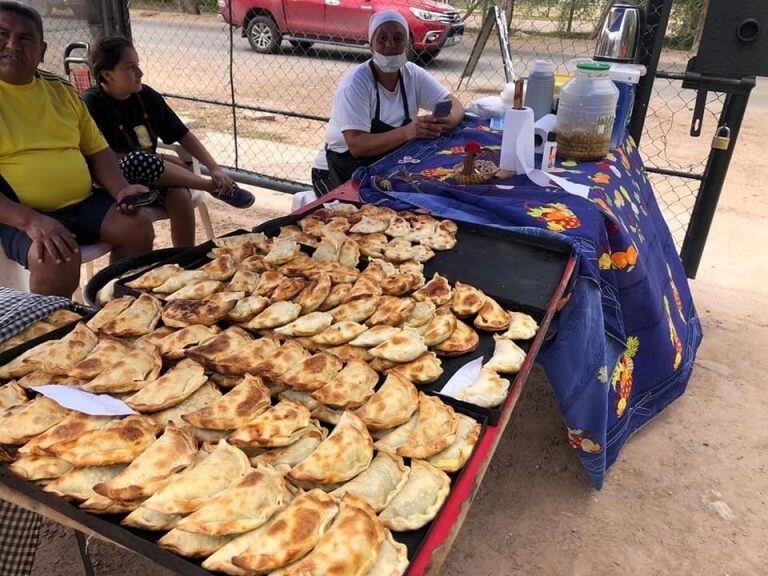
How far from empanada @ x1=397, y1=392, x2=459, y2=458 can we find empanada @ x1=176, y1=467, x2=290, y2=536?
28cm

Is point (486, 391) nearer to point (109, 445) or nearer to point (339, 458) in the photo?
point (339, 458)

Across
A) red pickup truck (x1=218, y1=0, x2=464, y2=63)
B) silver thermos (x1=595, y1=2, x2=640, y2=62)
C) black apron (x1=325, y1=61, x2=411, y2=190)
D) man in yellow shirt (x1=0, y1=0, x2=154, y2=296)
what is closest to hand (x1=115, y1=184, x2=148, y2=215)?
man in yellow shirt (x1=0, y1=0, x2=154, y2=296)

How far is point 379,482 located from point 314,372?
352 mm

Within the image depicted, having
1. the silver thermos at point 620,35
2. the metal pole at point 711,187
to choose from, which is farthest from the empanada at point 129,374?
the metal pole at point 711,187

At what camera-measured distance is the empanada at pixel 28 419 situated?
122 cm

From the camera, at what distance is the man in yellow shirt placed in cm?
268

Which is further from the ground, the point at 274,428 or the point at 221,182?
the point at 274,428

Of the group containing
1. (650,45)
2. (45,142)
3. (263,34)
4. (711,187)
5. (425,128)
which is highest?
(650,45)

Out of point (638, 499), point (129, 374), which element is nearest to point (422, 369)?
point (129, 374)

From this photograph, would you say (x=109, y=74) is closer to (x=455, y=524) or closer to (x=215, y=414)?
(x=215, y=414)

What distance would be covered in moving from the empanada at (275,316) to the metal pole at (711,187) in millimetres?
3247

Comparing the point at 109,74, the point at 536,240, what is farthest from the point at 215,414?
the point at 109,74

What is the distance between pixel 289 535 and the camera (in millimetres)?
1002

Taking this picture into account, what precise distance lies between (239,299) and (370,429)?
68 centimetres
